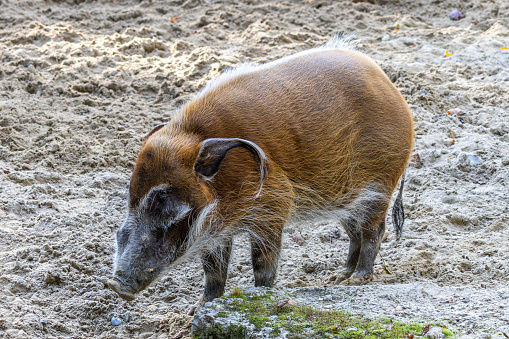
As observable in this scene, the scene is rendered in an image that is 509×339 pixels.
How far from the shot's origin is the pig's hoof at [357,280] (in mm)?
3500

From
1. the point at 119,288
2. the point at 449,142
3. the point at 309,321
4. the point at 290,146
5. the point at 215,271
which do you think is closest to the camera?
the point at 309,321

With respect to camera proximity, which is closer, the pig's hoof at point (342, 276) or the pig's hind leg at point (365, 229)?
the pig's hind leg at point (365, 229)

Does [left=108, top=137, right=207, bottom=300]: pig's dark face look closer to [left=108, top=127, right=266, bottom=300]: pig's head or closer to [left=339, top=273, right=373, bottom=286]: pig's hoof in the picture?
[left=108, top=127, right=266, bottom=300]: pig's head

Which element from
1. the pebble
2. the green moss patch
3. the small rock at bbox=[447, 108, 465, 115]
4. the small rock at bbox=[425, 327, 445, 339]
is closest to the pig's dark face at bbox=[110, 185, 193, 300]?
the green moss patch

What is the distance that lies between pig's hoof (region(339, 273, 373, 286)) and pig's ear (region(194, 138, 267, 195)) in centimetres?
109

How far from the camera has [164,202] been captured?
2.71 m

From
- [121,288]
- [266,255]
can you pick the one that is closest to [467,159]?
[266,255]

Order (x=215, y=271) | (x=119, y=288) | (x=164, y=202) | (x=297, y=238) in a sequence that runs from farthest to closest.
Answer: (x=297, y=238) → (x=215, y=271) → (x=164, y=202) → (x=119, y=288)

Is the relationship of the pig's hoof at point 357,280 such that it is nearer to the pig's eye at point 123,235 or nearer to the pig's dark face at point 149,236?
the pig's dark face at point 149,236

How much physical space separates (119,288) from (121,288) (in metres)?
0.01

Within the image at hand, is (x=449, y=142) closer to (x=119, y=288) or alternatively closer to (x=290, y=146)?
(x=290, y=146)

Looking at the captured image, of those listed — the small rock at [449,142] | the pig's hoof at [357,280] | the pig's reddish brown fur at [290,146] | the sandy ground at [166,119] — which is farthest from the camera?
the small rock at [449,142]

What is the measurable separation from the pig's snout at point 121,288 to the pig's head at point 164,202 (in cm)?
2

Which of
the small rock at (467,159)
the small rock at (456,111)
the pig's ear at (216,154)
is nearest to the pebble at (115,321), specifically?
the pig's ear at (216,154)
